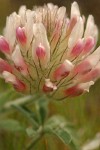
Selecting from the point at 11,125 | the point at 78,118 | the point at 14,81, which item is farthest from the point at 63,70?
the point at 78,118

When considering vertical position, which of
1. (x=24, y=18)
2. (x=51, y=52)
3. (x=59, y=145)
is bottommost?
(x=59, y=145)

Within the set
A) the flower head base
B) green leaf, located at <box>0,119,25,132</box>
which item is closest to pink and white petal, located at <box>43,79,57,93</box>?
the flower head base

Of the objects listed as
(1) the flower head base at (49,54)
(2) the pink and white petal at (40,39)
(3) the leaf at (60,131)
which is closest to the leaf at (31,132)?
(3) the leaf at (60,131)

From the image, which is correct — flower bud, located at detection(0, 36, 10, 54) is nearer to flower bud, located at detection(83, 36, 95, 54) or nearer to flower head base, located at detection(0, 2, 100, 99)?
flower head base, located at detection(0, 2, 100, 99)

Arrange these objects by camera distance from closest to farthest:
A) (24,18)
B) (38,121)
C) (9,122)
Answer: (24,18) < (38,121) < (9,122)

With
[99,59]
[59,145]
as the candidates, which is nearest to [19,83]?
[99,59]

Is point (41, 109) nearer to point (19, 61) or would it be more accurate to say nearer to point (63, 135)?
point (63, 135)

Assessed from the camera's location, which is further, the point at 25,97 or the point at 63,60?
the point at 25,97

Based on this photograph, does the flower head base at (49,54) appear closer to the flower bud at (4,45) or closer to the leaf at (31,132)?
the flower bud at (4,45)

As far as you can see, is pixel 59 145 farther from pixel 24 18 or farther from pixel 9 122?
pixel 24 18
